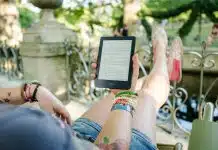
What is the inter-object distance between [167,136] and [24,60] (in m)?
1.85

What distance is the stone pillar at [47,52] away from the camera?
355 cm

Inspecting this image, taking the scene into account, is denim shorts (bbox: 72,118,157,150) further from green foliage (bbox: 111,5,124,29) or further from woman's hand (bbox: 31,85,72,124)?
green foliage (bbox: 111,5,124,29)

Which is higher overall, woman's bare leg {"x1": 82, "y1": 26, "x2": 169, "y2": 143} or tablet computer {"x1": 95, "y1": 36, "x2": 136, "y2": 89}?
tablet computer {"x1": 95, "y1": 36, "x2": 136, "y2": 89}

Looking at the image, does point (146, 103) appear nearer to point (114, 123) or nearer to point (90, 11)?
point (114, 123)

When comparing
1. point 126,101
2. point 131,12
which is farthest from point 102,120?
point 131,12

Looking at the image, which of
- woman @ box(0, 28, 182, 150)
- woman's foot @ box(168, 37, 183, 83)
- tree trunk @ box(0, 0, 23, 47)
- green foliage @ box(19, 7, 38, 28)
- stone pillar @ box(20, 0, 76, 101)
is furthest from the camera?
green foliage @ box(19, 7, 38, 28)

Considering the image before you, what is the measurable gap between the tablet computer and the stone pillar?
5.95ft

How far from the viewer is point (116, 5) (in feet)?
Answer: 28.1

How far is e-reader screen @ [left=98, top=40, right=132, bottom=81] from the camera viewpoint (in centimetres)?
173

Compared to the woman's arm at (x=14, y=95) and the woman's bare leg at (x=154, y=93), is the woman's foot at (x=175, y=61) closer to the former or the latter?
the woman's bare leg at (x=154, y=93)

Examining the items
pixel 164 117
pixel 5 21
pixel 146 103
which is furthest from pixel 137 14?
pixel 146 103

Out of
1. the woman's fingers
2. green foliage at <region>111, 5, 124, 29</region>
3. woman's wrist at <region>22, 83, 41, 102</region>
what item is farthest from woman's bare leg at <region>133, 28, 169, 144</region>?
green foliage at <region>111, 5, 124, 29</region>

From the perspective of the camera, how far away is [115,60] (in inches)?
69.8

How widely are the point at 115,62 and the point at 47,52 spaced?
191 cm
